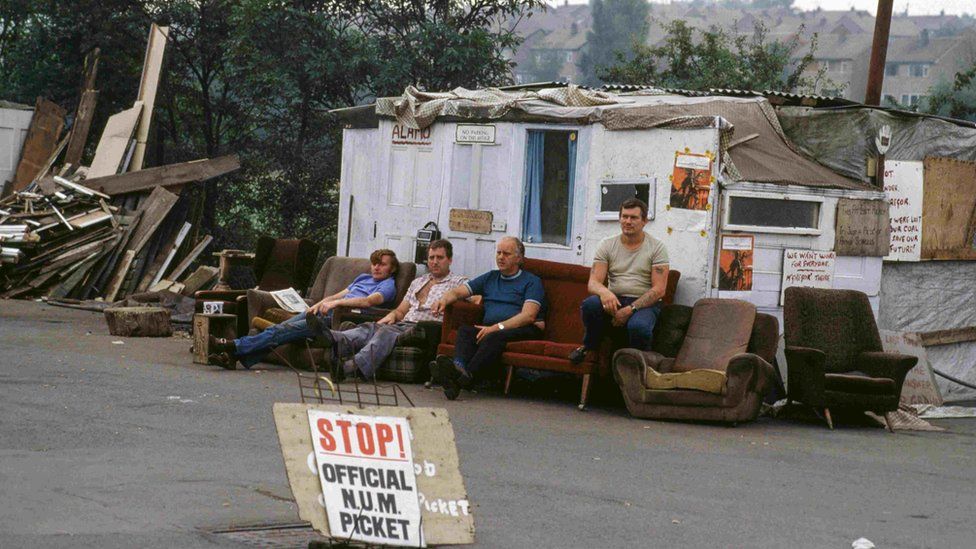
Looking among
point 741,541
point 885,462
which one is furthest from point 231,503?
point 885,462

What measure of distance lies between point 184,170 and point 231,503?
53.4 feet

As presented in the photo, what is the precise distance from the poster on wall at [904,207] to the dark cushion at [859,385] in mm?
2802

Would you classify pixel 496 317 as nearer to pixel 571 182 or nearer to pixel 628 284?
pixel 628 284

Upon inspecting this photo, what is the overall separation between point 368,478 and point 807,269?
9.00 metres

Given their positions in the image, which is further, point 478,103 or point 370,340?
point 478,103

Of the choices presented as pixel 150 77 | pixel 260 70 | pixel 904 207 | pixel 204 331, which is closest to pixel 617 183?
pixel 904 207

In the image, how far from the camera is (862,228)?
14492 mm

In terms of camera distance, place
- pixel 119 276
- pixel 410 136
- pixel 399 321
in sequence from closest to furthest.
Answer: pixel 399 321
pixel 410 136
pixel 119 276

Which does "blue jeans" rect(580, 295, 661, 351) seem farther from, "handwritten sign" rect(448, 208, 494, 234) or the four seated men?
"handwritten sign" rect(448, 208, 494, 234)

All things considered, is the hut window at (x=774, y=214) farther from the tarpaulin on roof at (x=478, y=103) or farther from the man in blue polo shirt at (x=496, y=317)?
the man in blue polo shirt at (x=496, y=317)

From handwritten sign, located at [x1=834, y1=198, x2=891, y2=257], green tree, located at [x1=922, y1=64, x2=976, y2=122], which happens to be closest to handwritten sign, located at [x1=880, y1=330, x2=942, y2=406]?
handwritten sign, located at [x1=834, y1=198, x2=891, y2=257]

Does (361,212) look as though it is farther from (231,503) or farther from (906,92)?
(906,92)

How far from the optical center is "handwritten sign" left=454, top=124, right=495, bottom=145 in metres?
15.2

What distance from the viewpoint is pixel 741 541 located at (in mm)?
7273
